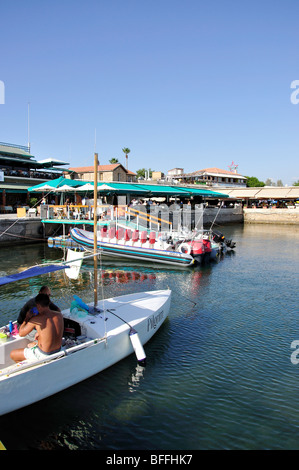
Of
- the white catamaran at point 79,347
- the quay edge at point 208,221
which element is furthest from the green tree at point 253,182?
the white catamaran at point 79,347

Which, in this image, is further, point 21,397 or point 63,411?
point 63,411

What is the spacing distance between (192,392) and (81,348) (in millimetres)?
2827

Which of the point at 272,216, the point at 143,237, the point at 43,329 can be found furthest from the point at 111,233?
the point at 272,216

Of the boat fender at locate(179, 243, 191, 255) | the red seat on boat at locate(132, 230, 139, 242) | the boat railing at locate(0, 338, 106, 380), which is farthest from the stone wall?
the boat railing at locate(0, 338, 106, 380)

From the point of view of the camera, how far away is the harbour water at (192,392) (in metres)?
6.18

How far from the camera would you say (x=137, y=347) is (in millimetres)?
8258

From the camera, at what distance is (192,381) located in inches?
315

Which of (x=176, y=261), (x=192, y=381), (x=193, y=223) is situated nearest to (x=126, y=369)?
(x=192, y=381)

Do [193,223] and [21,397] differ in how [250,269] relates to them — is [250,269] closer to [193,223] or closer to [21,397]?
[21,397]

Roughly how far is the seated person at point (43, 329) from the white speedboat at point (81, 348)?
19 cm

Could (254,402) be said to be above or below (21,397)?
below

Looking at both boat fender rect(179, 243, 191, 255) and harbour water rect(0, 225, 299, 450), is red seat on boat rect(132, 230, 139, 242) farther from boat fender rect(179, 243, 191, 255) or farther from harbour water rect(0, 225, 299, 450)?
harbour water rect(0, 225, 299, 450)

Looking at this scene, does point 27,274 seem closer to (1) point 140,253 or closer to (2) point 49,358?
(2) point 49,358
